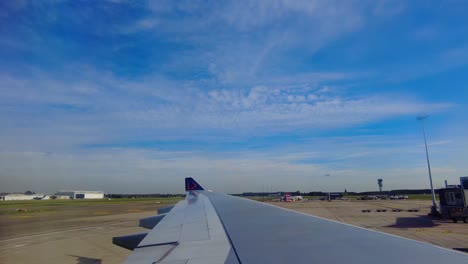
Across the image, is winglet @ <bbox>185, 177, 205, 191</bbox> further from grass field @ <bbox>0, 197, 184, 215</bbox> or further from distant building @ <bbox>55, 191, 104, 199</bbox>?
distant building @ <bbox>55, 191, 104, 199</bbox>

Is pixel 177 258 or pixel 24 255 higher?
pixel 177 258

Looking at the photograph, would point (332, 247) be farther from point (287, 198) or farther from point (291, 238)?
point (287, 198)

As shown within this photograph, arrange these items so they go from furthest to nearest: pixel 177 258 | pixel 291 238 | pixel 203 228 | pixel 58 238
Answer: pixel 58 238 → pixel 203 228 → pixel 291 238 → pixel 177 258

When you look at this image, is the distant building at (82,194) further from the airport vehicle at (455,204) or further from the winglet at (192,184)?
the airport vehicle at (455,204)

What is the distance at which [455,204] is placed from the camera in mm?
21062

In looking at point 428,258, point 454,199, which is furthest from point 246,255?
point 454,199

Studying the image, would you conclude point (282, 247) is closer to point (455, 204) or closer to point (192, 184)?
point (192, 184)

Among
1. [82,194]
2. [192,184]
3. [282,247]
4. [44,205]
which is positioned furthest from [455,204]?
[82,194]

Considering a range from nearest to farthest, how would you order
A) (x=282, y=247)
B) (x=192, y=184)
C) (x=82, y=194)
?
(x=282, y=247), (x=192, y=184), (x=82, y=194)

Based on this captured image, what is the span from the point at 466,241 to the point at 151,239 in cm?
1468

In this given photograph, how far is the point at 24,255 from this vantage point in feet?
37.4

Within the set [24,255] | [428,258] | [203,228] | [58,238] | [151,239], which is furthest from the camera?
[58,238]

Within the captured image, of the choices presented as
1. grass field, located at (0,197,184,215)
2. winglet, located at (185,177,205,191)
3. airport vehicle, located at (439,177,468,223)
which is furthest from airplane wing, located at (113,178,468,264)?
grass field, located at (0,197,184,215)

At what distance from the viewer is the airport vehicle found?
66.6 feet
